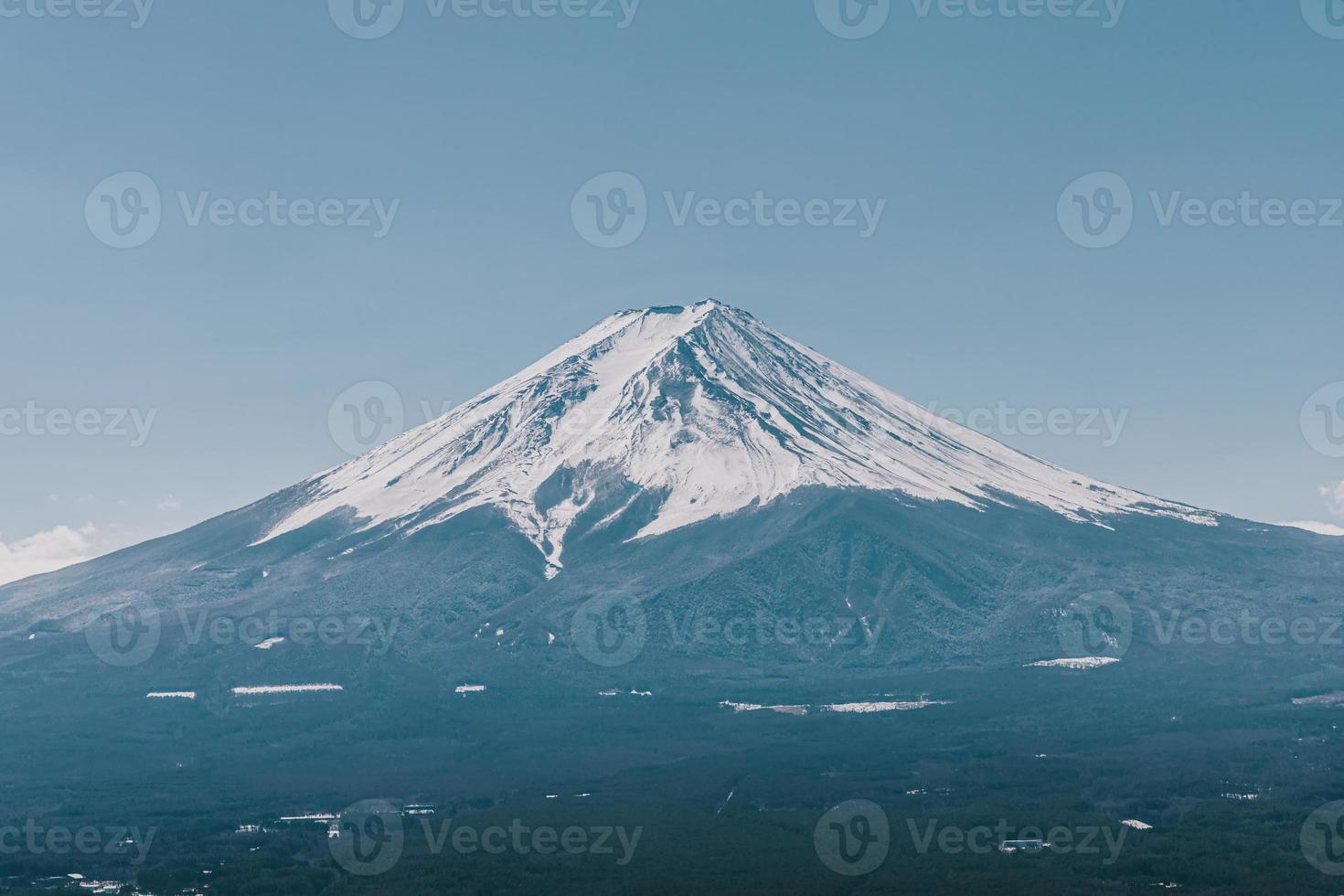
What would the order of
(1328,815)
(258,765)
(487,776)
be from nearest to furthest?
1. (1328,815)
2. (487,776)
3. (258,765)

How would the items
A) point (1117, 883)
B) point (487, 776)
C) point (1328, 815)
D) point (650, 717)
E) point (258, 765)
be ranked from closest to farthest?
1. point (1117, 883)
2. point (1328, 815)
3. point (487, 776)
4. point (258, 765)
5. point (650, 717)

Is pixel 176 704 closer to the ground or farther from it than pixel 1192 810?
farther from it

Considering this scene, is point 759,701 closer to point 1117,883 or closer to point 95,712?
point 95,712

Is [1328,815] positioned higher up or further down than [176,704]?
further down

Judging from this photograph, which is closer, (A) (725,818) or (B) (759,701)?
(A) (725,818)

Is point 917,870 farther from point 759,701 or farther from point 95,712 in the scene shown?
point 95,712

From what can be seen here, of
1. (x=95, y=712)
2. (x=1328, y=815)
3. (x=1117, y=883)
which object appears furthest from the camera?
(x=95, y=712)

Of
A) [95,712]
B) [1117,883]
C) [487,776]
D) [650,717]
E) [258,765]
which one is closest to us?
[1117,883]

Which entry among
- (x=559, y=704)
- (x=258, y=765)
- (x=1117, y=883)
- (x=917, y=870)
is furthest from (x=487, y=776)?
(x=1117, y=883)

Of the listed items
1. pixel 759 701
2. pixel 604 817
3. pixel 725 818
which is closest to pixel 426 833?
pixel 604 817
